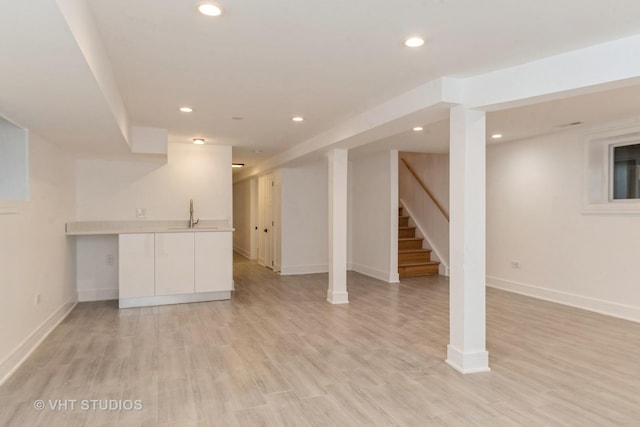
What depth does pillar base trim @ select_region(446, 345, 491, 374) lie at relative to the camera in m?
3.02

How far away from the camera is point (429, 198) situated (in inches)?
307

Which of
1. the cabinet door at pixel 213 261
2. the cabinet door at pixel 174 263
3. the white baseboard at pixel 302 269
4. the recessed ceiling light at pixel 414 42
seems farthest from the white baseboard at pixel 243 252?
the recessed ceiling light at pixel 414 42

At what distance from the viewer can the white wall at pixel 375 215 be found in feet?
22.3

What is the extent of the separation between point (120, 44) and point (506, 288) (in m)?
5.94

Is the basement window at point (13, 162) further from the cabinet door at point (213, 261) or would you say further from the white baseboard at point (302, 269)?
the white baseboard at point (302, 269)

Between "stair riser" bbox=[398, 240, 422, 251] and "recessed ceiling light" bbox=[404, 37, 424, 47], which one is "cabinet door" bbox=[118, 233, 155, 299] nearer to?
"recessed ceiling light" bbox=[404, 37, 424, 47]

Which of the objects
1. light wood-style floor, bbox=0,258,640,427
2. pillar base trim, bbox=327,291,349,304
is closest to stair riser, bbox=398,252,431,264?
pillar base trim, bbox=327,291,349,304

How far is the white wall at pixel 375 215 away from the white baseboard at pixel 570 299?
1.75 m

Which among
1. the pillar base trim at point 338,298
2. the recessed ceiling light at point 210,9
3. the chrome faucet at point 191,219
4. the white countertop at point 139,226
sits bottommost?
the pillar base trim at point 338,298

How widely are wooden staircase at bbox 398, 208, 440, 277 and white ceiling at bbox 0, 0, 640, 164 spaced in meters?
3.86

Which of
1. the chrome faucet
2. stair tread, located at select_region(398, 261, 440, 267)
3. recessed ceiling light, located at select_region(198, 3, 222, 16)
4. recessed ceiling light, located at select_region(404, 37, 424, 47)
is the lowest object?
stair tread, located at select_region(398, 261, 440, 267)

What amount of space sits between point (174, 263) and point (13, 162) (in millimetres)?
2220

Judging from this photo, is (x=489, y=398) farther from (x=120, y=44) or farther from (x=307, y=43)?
(x=120, y=44)

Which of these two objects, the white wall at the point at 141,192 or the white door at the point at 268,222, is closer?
the white wall at the point at 141,192
